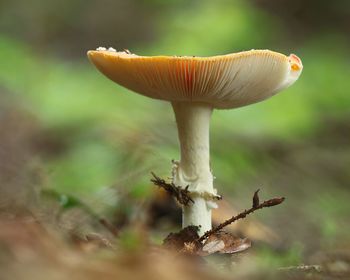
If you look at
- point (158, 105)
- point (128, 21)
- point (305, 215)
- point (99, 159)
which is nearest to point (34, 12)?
point (128, 21)

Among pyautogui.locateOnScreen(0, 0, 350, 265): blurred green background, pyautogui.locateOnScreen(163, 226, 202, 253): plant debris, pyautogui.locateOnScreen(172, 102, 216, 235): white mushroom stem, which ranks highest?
pyautogui.locateOnScreen(0, 0, 350, 265): blurred green background

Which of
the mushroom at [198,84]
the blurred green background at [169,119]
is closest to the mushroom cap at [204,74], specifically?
the mushroom at [198,84]

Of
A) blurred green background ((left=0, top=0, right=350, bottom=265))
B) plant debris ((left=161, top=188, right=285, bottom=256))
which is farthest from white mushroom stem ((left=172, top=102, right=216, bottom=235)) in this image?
blurred green background ((left=0, top=0, right=350, bottom=265))

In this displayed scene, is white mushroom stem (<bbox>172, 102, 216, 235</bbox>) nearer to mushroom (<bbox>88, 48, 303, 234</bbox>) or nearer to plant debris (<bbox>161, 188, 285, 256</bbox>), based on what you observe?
mushroom (<bbox>88, 48, 303, 234</bbox>)

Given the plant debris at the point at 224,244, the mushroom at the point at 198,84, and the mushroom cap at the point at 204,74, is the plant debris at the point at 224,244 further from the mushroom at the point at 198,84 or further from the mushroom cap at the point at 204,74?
the mushroom cap at the point at 204,74

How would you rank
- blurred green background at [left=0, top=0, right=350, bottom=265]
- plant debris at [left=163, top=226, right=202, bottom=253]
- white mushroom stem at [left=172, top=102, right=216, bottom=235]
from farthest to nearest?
blurred green background at [left=0, top=0, right=350, bottom=265] < white mushroom stem at [left=172, top=102, right=216, bottom=235] < plant debris at [left=163, top=226, right=202, bottom=253]

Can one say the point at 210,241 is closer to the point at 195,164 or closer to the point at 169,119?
the point at 195,164
